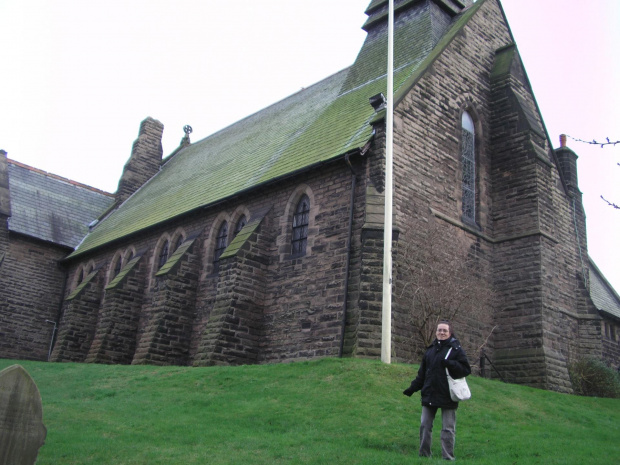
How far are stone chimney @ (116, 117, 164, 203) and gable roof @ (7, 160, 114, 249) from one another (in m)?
2.05

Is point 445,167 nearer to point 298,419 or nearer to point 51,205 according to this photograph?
point 298,419

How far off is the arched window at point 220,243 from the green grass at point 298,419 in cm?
594

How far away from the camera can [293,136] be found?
75.4 feet

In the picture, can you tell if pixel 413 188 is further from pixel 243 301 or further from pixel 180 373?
pixel 180 373

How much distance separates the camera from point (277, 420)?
10773 mm

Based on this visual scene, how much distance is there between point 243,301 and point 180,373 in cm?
326

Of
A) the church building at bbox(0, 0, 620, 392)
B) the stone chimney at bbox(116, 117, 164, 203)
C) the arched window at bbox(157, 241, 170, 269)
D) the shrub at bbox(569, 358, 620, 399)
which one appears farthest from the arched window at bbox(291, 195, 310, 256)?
the stone chimney at bbox(116, 117, 164, 203)

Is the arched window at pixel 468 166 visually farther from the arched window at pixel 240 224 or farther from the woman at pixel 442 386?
the woman at pixel 442 386

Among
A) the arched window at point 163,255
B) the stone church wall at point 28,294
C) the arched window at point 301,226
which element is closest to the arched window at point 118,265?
the arched window at point 163,255

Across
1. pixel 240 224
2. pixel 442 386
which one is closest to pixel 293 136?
pixel 240 224

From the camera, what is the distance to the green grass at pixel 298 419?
8.96 m

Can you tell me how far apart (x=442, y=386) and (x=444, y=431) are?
548 mm

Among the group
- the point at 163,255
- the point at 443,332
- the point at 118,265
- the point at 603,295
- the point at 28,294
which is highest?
the point at 603,295

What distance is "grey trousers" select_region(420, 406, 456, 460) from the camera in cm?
826
